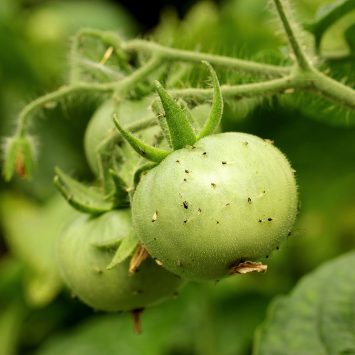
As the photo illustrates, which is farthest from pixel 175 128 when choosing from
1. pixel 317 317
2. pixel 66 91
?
pixel 317 317

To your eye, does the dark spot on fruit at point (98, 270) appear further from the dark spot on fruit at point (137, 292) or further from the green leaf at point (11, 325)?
the green leaf at point (11, 325)

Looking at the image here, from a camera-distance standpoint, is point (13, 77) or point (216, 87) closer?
point (216, 87)

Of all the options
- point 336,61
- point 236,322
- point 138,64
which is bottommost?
point 236,322

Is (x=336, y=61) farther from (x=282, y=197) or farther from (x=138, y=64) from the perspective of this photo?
(x=282, y=197)

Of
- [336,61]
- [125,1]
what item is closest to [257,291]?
[336,61]

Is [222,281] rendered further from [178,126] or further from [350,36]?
[178,126]

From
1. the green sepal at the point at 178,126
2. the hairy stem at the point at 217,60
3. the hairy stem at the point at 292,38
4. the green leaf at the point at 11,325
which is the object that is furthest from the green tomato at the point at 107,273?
the green leaf at the point at 11,325

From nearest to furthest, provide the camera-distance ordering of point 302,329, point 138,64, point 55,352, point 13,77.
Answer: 1. point 138,64
2. point 302,329
3. point 55,352
4. point 13,77

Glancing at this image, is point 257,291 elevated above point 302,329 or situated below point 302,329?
below

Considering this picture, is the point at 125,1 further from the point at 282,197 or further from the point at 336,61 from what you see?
the point at 282,197

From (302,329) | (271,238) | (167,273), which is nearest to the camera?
(271,238)
